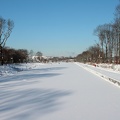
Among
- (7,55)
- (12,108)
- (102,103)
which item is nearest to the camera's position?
(12,108)

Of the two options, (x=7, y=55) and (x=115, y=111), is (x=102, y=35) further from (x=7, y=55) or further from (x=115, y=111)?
(x=115, y=111)

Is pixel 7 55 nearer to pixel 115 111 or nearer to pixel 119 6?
pixel 119 6

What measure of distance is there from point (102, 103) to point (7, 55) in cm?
7692

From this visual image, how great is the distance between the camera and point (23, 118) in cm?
698

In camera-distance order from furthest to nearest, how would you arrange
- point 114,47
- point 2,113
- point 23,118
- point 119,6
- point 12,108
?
point 114,47 < point 119,6 < point 12,108 < point 2,113 < point 23,118

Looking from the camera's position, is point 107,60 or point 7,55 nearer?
point 107,60

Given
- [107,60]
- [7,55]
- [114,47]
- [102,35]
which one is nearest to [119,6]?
[114,47]

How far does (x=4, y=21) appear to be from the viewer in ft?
171

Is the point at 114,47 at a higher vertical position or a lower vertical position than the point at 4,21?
lower

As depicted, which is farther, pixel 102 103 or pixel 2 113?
pixel 102 103

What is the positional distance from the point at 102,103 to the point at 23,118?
11.7 ft

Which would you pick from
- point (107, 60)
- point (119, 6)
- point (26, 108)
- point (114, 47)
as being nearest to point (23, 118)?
point (26, 108)

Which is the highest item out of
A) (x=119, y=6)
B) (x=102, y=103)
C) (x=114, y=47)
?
(x=119, y=6)

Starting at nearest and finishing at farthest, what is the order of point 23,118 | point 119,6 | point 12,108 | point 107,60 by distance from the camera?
point 23,118 → point 12,108 → point 119,6 → point 107,60
